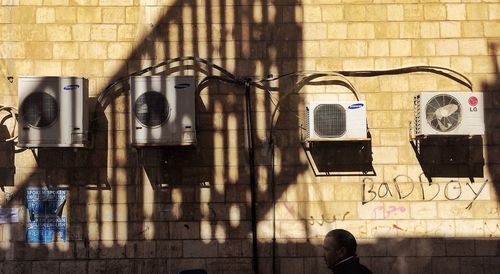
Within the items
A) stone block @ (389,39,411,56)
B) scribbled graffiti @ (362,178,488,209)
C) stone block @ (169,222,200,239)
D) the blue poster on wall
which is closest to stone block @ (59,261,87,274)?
the blue poster on wall

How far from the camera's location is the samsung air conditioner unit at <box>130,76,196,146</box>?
7773 millimetres

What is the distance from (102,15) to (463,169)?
5085 mm

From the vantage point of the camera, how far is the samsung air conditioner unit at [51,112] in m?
7.78

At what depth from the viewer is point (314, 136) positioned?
25.7 feet

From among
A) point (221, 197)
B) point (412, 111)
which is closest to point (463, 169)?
point (412, 111)

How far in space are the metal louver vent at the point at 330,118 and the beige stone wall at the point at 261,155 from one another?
51 centimetres

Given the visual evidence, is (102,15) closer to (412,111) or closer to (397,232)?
(412,111)

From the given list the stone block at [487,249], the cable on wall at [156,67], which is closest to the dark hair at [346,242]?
the cable on wall at [156,67]

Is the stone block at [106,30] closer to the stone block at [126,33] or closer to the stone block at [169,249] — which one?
the stone block at [126,33]

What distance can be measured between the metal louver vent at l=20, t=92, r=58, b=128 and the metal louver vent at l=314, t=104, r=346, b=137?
318 centimetres

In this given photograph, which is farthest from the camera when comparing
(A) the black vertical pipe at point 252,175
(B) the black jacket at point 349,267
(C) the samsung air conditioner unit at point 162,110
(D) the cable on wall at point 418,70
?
(D) the cable on wall at point 418,70

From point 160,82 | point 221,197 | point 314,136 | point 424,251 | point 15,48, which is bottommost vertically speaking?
point 424,251

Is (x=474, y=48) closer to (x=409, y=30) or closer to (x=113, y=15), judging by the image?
(x=409, y=30)

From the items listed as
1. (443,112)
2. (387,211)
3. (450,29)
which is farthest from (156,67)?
(450,29)
